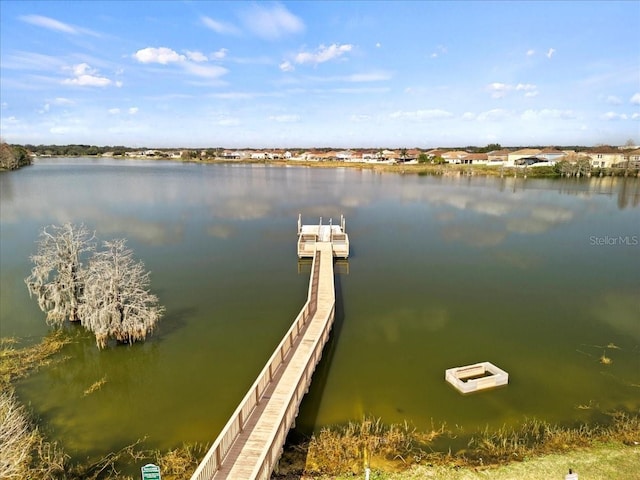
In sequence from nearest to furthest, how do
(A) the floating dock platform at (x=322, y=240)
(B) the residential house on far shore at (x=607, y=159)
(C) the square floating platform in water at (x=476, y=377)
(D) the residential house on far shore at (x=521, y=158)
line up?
(C) the square floating platform in water at (x=476, y=377) < (A) the floating dock platform at (x=322, y=240) < (B) the residential house on far shore at (x=607, y=159) < (D) the residential house on far shore at (x=521, y=158)

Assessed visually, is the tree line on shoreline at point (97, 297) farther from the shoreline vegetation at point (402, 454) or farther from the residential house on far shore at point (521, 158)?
the residential house on far shore at point (521, 158)

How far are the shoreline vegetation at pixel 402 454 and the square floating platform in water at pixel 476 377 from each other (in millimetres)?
1694

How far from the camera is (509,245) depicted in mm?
31234

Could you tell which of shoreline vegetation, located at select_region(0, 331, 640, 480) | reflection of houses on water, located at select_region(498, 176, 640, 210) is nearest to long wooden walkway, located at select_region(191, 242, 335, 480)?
shoreline vegetation, located at select_region(0, 331, 640, 480)

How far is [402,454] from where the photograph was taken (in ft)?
32.7

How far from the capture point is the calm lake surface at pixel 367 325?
1205 cm

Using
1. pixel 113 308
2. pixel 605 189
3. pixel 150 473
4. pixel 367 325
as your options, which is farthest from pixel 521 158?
pixel 150 473

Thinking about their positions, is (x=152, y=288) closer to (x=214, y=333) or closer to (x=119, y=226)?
(x=214, y=333)

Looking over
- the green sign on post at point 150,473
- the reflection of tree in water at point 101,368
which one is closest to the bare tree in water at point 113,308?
the reflection of tree in water at point 101,368

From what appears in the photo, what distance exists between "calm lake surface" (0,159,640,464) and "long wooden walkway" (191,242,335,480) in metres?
1.34

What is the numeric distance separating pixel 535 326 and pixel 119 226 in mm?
33121
